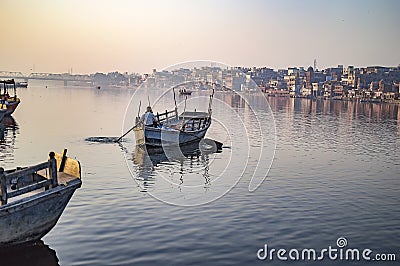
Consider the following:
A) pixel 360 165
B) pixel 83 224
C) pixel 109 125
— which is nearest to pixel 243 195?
pixel 83 224

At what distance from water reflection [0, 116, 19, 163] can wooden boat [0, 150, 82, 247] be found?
14194mm

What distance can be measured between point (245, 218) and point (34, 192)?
296 inches

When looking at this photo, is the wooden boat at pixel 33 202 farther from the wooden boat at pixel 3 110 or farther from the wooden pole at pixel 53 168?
the wooden boat at pixel 3 110

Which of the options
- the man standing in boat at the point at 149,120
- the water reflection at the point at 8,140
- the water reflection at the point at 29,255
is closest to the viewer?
the water reflection at the point at 29,255

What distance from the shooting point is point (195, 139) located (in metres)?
36.2

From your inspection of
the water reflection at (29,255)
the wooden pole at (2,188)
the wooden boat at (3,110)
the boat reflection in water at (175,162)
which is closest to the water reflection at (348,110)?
the boat reflection in water at (175,162)

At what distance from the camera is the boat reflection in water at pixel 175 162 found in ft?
75.7

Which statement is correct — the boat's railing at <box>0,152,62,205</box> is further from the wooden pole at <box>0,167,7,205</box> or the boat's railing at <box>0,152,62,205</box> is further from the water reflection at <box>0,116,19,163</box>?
the water reflection at <box>0,116,19,163</box>

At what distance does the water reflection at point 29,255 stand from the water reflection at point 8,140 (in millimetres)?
14256

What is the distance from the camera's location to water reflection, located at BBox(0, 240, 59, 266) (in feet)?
39.9

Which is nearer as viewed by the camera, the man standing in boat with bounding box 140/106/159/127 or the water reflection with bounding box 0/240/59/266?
the water reflection with bounding box 0/240/59/266

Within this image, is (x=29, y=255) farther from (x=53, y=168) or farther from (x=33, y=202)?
(x=53, y=168)

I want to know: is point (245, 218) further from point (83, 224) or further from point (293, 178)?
point (293, 178)

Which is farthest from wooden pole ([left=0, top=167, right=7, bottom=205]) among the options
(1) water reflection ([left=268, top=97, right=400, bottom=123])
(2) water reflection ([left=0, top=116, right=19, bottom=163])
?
(1) water reflection ([left=268, top=97, right=400, bottom=123])
